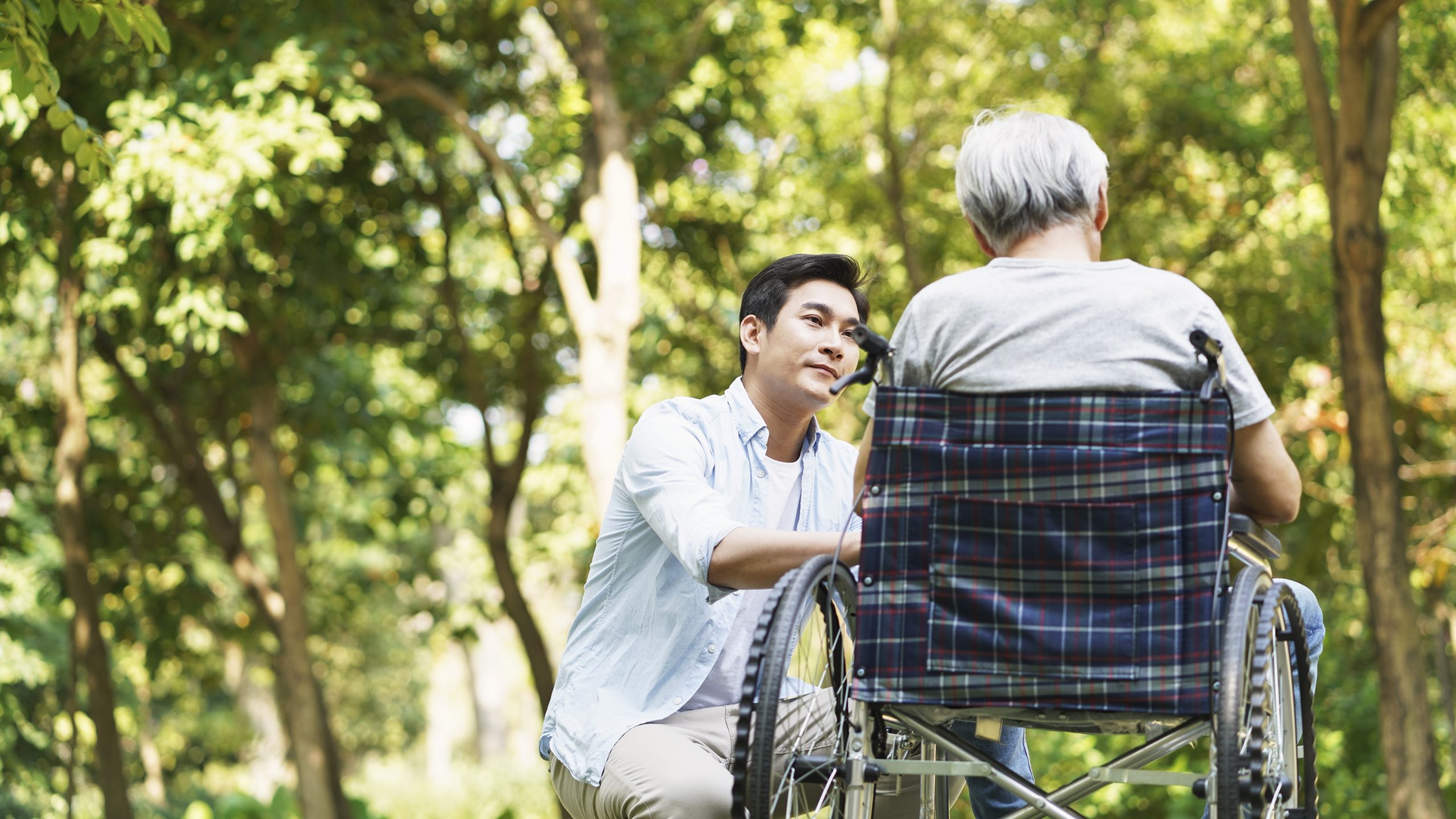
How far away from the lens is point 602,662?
279cm

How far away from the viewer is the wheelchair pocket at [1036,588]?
82.4 inches

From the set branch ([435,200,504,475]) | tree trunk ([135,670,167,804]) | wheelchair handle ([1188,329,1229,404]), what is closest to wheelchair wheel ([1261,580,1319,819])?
wheelchair handle ([1188,329,1229,404])

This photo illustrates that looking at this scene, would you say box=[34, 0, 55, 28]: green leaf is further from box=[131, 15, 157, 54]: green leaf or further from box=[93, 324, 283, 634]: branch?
box=[93, 324, 283, 634]: branch

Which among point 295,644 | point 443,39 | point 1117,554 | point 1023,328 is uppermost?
point 443,39

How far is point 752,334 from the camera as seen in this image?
307 cm

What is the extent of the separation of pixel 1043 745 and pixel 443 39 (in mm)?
5717

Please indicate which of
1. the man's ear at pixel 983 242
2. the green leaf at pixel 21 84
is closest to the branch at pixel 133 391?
the green leaf at pixel 21 84

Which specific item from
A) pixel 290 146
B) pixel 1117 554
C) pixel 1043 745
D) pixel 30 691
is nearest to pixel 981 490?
pixel 1117 554

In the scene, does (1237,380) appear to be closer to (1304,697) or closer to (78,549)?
(1304,697)

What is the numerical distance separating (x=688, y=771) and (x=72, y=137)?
8.30ft

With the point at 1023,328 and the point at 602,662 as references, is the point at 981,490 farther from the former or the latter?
the point at 602,662

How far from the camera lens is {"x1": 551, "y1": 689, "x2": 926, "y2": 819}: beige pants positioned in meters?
2.52

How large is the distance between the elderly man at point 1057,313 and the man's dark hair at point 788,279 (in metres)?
0.69

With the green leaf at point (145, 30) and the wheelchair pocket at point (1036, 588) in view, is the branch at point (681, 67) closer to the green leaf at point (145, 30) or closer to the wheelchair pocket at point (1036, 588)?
the green leaf at point (145, 30)
